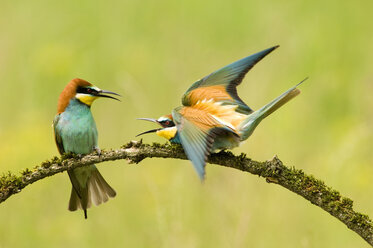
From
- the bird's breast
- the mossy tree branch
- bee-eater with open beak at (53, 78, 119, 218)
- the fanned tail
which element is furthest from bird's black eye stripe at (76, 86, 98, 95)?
the mossy tree branch

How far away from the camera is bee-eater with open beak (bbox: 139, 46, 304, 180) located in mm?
2088

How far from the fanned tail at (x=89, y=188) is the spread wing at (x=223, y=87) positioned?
86cm

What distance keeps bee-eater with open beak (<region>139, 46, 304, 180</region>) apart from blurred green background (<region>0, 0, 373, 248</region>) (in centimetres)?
106

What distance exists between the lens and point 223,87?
2.41 meters

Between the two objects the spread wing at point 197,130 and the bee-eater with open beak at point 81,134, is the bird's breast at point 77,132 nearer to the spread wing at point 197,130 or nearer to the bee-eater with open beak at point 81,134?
the bee-eater with open beak at point 81,134

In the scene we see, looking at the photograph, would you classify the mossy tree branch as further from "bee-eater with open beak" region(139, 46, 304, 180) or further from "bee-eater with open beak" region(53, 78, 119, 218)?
"bee-eater with open beak" region(53, 78, 119, 218)

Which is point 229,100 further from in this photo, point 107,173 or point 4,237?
point 107,173

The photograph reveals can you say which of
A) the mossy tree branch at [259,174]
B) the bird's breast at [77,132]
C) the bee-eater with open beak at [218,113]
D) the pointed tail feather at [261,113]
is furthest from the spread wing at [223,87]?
the bird's breast at [77,132]

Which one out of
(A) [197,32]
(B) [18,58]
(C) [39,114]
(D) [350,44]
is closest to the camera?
(C) [39,114]

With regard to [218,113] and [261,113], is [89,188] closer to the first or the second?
[218,113]

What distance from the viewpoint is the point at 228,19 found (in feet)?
21.3

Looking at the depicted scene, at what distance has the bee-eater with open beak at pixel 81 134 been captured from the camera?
3.05 m

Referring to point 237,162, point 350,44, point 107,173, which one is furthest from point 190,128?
point 350,44

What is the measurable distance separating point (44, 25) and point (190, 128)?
4.55 m
